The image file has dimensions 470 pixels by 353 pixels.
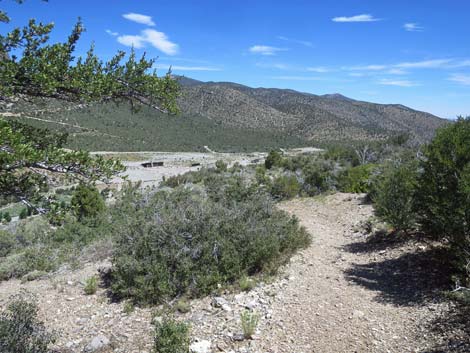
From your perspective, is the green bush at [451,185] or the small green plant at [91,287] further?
the small green plant at [91,287]

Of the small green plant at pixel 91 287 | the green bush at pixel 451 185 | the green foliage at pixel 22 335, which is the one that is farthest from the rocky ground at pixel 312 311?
the green bush at pixel 451 185

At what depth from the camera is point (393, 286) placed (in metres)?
7.04

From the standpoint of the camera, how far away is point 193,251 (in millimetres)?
7477

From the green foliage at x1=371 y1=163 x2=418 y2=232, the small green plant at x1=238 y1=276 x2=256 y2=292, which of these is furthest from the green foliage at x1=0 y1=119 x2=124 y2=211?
the green foliage at x1=371 y1=163 x2=418 y2=232

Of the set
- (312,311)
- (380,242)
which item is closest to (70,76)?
(312,311)

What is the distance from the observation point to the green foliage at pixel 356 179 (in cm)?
1608

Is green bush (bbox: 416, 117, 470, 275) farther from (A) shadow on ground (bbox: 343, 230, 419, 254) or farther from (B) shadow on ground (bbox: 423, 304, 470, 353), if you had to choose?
(A) shadow on ground (bbox: 343, 230, 419, 254)

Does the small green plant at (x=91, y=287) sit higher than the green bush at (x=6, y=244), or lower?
higher

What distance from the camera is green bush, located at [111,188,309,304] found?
7.02 metres

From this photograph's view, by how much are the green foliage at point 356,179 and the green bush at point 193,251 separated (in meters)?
8.02

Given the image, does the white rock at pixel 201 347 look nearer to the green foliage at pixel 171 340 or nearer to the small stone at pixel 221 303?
the green foliage at pixel 171 340

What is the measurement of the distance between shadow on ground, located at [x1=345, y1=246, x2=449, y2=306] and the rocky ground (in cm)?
2

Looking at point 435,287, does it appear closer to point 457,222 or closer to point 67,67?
point 457,222

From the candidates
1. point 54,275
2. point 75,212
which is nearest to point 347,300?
point 75,212
